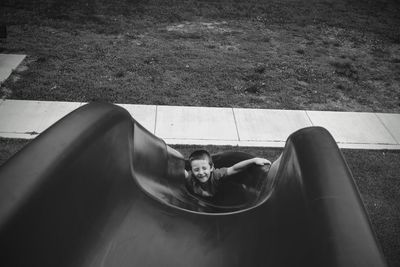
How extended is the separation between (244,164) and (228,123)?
171cm

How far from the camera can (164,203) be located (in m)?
2.54

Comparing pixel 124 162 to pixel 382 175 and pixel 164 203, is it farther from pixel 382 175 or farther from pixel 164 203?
pixel 382 175

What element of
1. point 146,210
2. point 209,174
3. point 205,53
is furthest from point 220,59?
point 146,210

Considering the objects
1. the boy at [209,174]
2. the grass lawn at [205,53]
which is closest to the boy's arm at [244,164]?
the boy at [209,174]

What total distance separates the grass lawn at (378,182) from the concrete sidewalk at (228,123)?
14cm

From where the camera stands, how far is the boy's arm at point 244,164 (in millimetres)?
2973

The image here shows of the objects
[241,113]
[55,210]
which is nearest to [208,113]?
[241,113]

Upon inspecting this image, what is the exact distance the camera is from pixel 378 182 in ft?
12.7

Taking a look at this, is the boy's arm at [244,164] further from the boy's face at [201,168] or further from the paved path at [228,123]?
the paved path at [228,123]

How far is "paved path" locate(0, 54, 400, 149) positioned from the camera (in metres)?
4.35

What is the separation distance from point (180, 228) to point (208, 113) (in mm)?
2675

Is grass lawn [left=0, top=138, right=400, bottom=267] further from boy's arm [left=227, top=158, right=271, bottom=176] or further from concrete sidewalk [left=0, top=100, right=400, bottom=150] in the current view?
boy's arm [left=227, top=158, right=271, bottom=176]

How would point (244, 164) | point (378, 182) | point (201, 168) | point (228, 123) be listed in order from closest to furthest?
point (201, 168) → point (244, 164) → point (378, 182) → point (228, 123)

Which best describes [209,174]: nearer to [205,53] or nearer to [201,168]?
[201,168]
